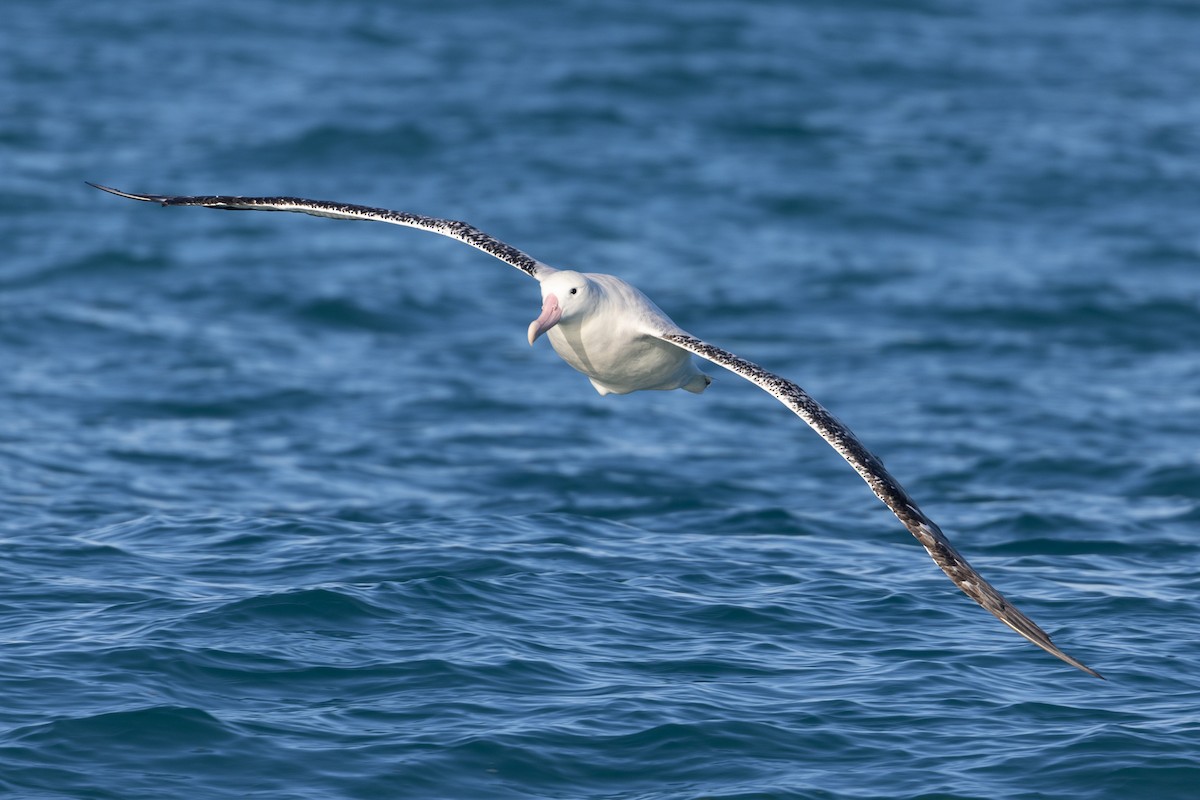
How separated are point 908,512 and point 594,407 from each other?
1263 cm

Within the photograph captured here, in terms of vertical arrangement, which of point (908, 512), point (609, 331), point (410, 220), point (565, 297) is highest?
point (410, 220)

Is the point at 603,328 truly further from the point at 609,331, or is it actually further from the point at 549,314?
the point at 549,314

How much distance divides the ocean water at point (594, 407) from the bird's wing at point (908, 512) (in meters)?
1.38

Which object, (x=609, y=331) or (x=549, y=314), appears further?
(x=609, y=331)

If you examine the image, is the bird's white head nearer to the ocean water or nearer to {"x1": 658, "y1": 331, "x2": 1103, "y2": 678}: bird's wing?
{"x1": 658, "y1": 331, "x2": 1103, "y2": 678}: bird's wing

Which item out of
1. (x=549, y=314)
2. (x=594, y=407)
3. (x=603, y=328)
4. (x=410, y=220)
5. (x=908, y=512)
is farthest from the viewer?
(x=594, y=407)

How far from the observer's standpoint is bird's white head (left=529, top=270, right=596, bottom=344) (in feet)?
45.2

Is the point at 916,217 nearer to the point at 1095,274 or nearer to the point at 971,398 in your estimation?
the point at 1095,274

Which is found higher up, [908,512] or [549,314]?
[549,314]

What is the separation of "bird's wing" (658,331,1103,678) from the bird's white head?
191cm

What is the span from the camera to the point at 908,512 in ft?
37.3

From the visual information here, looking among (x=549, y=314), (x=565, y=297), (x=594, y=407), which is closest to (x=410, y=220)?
(x=565, y=297)

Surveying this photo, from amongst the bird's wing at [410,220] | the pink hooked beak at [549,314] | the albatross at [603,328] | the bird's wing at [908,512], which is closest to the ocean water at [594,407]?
the bird's wing at [908,512]

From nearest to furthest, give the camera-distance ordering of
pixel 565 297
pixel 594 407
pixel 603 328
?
pixel 565 297 < pixel 603 328 < pixel 594 407
